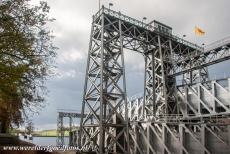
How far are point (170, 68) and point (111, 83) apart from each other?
13672 millimetres

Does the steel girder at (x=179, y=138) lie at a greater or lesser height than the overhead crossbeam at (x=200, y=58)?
lesser

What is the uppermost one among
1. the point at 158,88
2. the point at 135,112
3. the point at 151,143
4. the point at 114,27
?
the point at 114,27

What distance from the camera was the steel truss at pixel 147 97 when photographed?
Answer: 2620cm

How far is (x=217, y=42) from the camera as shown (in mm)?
33938

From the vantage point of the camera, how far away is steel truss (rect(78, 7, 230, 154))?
26203mm

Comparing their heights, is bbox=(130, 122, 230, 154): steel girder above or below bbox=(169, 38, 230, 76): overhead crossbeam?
below

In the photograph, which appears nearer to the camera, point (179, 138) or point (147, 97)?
point (179, 138)

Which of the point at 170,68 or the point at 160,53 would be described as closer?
the point at 160,53

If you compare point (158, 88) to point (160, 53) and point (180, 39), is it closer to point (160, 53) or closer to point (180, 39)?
point (160, 53)

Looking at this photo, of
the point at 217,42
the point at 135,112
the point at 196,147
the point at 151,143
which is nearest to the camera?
the point at 196,147

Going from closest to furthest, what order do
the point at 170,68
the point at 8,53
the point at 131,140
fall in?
1. the point at 8,53
2. the point at 131,140
3. the point at 170,68

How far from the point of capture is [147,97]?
38.2m

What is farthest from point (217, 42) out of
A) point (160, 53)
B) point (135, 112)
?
point (135, 112)

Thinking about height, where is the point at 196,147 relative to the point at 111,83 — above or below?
below
